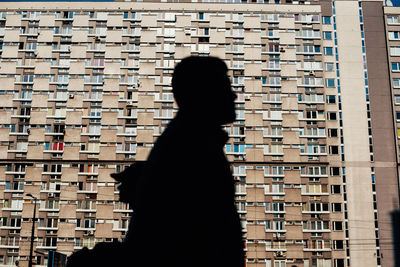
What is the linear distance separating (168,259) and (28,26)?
56.6 m

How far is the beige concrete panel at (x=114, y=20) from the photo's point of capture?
53.7m

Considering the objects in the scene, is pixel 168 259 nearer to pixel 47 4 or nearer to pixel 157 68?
pixel 157 68

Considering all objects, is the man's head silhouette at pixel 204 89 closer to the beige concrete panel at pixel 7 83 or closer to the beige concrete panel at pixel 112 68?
the beige concrete panel at pixel 112 68

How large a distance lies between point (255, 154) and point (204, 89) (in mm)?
48332

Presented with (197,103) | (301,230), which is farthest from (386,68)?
(197,103)

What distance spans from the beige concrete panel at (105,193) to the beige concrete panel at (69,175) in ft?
8.76

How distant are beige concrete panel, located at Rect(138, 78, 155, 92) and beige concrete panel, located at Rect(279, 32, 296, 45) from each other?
14.5m

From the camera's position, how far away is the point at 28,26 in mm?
54062

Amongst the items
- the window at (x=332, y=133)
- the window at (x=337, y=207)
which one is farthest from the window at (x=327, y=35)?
the window at (x=337, y=207)

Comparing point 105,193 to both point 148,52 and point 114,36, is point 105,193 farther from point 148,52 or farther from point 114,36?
point 114,36

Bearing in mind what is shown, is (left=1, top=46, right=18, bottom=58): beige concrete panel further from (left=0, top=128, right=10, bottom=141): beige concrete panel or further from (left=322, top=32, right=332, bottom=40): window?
(left=322, top=32, right=332, bottom=40): window

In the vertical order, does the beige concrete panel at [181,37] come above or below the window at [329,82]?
above

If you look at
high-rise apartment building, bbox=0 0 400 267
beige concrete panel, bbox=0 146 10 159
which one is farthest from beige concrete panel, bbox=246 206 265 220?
beige concrete panel, bbox=0 146 10 159

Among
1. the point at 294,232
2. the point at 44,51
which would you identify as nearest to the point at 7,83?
the point at 44,51
